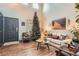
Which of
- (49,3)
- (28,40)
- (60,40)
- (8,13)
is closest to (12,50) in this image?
(28,40)

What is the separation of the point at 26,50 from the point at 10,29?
496 millimetres

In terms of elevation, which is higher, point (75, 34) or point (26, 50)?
point (75, 34)

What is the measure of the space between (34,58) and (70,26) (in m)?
0.91

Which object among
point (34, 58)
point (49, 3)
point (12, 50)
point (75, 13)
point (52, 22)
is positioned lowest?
point (34, 58)

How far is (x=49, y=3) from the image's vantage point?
2385mm

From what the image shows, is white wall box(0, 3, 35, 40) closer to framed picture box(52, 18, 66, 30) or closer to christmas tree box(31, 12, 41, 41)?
christmas tree box(31, 12, 41, 41)

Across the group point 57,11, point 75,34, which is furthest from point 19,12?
point 75,34

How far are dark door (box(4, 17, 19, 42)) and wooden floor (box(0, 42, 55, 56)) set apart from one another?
154 mm

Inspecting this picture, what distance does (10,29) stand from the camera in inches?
92.5

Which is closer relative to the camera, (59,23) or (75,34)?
(75,34)

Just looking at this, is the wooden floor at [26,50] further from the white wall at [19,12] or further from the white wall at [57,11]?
the white wall at [57,11]

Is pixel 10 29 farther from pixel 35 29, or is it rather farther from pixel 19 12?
pixel 35 29

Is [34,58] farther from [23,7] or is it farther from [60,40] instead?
[23,7]

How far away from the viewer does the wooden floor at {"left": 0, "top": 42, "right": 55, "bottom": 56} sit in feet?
7.73
